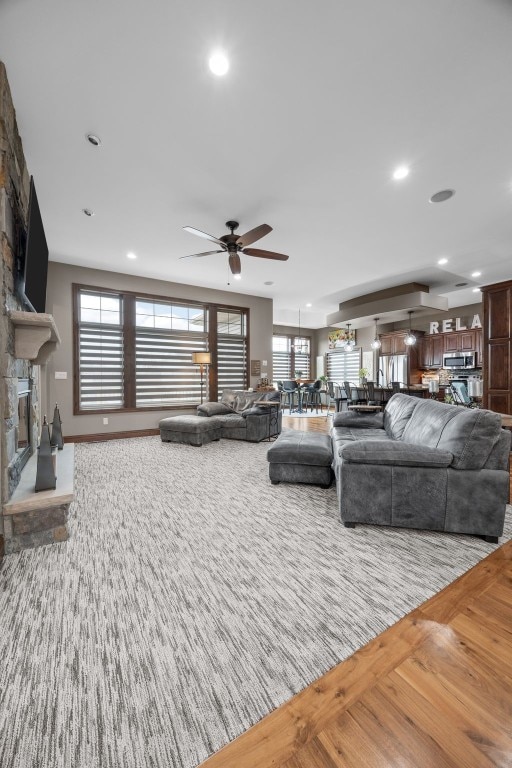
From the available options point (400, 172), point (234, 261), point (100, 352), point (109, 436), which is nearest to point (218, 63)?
point (400, 172)

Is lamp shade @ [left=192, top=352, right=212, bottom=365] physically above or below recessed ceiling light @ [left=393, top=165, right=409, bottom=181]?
below

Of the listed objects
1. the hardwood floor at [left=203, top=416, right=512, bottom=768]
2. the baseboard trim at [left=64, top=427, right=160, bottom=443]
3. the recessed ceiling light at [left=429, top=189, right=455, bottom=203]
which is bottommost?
the hardwood floor at [left=203, top=416, right=512, bottom=768]

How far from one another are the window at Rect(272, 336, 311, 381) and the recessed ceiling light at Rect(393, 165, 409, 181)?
30.8 ft

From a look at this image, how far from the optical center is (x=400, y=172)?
322 centimetres

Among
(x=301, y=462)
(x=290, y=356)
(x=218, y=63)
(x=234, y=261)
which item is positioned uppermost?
(x=218, y=63)

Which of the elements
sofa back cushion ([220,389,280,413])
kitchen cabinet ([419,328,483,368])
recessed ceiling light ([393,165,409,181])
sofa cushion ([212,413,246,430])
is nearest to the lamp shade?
sofa back cushion ([220,389,280,413])

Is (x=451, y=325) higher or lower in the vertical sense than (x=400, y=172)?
lower

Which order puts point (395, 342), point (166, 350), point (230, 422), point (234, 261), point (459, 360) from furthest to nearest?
1. point (395, 342)
2. point (459, 360)
3. point (166, 350)
4. point (230, 422)
5. point (234, 261)

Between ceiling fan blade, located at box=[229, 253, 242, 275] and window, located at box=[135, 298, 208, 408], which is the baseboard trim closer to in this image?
window, located at box=[135, 298, 208, 408]

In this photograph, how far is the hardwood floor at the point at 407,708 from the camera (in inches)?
37.3

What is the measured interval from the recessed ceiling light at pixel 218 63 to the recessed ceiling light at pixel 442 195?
8.70ft

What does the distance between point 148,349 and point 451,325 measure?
27.5 ft

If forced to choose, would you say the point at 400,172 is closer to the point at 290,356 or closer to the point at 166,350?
the point at 166,350

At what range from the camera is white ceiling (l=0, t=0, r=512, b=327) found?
186 centimetres
